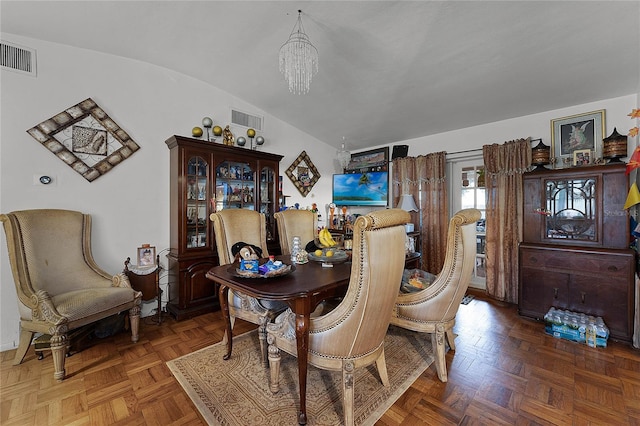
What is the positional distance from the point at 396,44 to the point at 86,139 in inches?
119

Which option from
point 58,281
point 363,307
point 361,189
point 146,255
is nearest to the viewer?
point 363,307

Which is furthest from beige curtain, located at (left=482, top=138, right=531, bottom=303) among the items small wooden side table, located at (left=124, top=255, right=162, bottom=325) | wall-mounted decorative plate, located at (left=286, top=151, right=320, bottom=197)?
small wooden side table, located at (left=124, top=255, right=162, bottom=325)

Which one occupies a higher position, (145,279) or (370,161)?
(370,161)

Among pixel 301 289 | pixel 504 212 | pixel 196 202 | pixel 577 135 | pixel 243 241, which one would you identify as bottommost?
pixel 301 289

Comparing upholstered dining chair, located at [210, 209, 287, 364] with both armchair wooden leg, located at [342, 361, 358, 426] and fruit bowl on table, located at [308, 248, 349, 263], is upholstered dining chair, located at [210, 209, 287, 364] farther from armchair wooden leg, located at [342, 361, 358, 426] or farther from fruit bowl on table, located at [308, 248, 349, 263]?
armchair wooden leg, located at [342, 361, 358, 426]

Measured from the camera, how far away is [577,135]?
2.86 metres

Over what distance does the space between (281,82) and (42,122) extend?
7.37 feet

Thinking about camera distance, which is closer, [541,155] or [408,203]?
[541,155]

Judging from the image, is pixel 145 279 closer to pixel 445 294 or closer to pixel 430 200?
pixel 445 294

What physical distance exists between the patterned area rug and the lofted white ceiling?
8.51ft

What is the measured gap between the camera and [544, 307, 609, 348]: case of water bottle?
2.24 m

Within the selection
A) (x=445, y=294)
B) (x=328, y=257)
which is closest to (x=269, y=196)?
(x=328, y=257)

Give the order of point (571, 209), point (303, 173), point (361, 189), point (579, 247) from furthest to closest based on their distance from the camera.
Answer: point (361, 189), point (303, 173), point (571, 209), point (579, 247)

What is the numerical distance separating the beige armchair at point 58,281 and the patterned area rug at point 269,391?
2.37 ft
